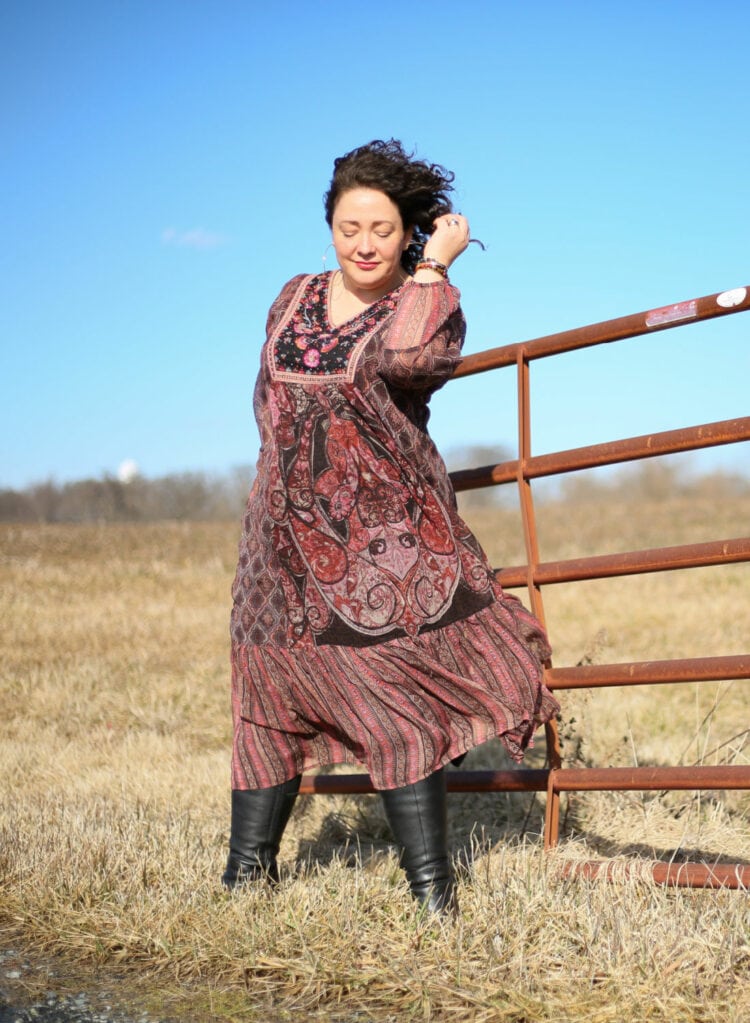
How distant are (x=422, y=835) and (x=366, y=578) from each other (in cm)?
62

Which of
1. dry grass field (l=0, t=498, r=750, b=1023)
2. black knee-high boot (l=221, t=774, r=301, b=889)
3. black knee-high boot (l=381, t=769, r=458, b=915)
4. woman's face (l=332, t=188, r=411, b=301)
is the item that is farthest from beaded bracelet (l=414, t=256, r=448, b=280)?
dry grass field (l=0, t=498, r=750, b=1023)

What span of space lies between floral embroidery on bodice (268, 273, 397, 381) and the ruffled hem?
67 cm

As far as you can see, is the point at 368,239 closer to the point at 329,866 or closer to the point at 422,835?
the point at 422,835

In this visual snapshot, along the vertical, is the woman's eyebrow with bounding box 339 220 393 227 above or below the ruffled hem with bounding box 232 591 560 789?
above

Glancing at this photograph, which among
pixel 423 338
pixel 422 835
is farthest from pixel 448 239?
pixel 422 835

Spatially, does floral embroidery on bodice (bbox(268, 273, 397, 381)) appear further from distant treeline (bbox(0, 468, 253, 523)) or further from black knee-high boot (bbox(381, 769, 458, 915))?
distant treeline (bbox(0, 468, 253, 523))

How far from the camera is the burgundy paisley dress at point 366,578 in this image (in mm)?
2602

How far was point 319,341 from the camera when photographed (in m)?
2.70

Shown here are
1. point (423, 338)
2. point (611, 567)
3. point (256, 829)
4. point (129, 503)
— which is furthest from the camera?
point (129, 503)

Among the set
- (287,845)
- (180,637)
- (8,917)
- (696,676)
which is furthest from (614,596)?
(8,917)

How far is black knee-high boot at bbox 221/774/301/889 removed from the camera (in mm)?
2787

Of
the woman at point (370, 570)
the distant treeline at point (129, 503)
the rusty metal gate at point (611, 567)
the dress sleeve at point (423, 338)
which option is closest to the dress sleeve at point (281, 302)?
the woman at point (370, 570)

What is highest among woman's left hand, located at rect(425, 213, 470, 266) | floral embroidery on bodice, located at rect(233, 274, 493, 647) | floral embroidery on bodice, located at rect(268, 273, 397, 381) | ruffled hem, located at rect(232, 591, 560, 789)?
woman's left hand, located at rect(425, 213, 470, 266)

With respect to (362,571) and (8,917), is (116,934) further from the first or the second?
(362,571)
